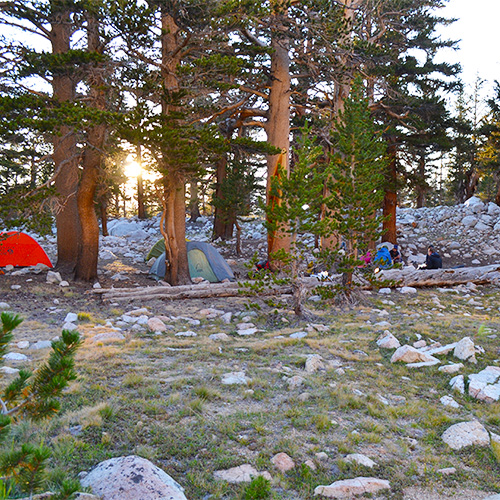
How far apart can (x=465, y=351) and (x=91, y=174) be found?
9701mm

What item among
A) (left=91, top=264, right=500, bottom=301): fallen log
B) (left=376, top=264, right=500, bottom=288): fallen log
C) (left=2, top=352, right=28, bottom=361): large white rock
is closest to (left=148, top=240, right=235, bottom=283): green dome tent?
(left=91, top=264, right=500, bottom=301): fallen log

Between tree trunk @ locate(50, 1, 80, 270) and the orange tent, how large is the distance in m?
1.22

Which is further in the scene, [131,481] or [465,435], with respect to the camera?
[465,435]

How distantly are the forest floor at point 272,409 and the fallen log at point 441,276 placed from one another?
14.5 ft

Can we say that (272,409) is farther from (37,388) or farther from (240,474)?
(37,388)

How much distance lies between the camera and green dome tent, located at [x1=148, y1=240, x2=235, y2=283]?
13.3 meters

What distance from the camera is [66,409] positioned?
3820 millimetres

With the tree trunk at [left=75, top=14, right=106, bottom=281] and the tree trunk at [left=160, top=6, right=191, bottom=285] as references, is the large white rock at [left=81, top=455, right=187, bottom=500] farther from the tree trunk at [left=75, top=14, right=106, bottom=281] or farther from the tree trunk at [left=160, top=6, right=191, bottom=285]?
the tree trunk at [left=75, top=14, right=106, bottom=281]

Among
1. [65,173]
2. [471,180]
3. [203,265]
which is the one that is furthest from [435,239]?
[65,173]

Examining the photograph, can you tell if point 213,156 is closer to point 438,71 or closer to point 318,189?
point 318,189

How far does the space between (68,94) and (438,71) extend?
14.2 meters

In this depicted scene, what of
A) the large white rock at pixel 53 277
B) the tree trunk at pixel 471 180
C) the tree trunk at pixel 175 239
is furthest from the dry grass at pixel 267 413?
the tree trunk at pixel 471 180

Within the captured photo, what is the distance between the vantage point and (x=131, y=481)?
2.64m

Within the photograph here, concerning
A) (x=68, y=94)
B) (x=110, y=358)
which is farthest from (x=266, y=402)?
(x=68, y=94)
